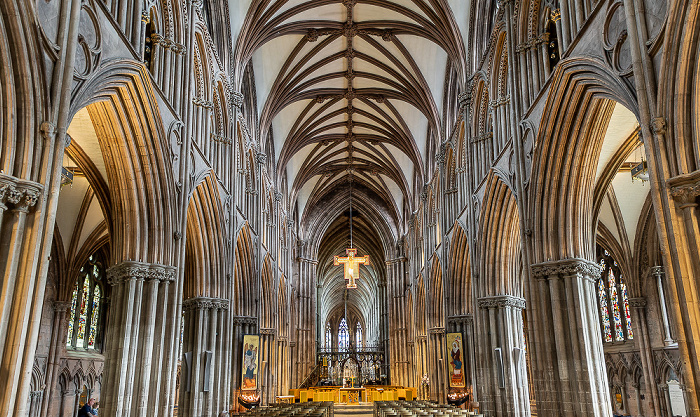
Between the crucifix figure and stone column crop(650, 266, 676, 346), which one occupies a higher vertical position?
the crucifix figure

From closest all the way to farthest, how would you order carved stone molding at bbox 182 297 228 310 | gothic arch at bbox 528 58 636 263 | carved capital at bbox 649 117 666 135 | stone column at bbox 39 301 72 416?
carved capital at bbox 649 117 666 135
gothic arch at bbox 528 58 636 263
carved stone molding at bbox 182 297 228 310
stone column at bbox 39 301 72 416

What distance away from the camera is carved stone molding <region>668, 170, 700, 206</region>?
7117 mm

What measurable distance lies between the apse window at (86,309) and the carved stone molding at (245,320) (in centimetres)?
565

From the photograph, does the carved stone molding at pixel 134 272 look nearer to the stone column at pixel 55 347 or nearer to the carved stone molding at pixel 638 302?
the stone column at pixel 55 347

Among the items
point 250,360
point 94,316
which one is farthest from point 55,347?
point 250,360

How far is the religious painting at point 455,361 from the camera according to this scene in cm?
2041

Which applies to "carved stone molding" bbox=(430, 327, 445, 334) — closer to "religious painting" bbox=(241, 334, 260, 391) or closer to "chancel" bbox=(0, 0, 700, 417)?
"chancel" bbox=(0, 0, 700, 417)

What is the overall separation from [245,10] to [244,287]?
10585 mm

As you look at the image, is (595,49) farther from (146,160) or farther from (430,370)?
(430,370)

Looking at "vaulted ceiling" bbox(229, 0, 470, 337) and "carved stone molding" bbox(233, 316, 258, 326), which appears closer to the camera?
"vaulted ceiling" bbox(229, 0, 470, 337)

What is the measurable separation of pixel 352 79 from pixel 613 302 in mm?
15217

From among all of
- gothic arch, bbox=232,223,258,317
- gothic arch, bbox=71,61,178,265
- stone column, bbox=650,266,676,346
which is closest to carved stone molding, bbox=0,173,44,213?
gothic arch, bbox=71,61,178,265

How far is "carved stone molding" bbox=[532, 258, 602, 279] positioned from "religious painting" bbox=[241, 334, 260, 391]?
1134 centimetres

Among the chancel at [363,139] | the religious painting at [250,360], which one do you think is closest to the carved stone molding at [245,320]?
the chancel at [363,139]
